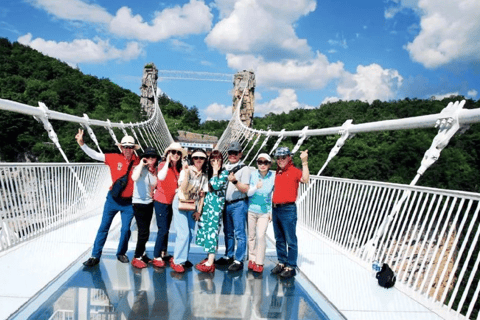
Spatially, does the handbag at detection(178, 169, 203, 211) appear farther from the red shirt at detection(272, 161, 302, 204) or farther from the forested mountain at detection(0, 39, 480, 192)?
the forested mountain at detection(0, 39, 480, 192)

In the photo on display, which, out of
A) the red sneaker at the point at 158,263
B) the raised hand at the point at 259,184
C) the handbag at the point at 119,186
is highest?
the raised hand at the point at 259,184

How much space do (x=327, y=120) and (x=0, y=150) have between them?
925 inches

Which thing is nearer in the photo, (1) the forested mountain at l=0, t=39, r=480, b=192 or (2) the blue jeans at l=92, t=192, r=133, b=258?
(2) the blue jeans at l=92, t=192, r=133, b=258

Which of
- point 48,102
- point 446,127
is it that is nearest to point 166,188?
point 446,127

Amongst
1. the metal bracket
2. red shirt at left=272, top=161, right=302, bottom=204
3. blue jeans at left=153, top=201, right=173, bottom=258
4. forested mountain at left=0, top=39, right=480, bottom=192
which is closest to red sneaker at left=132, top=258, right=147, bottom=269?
blue jeans at left=153, top=201, right=173, bottom=258

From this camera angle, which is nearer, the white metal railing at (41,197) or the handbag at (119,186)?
the handbag at (119,186)

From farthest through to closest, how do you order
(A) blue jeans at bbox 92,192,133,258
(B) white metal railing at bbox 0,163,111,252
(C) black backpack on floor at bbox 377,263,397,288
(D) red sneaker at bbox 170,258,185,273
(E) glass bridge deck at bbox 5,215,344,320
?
1. (B) white metal railing at bbox 0,163,111,252
2. (A) blue jeans at bbox 92,192,133,258
3. (D) red sneaker at bbox 170,258,185,273
4. (C) black backpack on floor at bbox 377,263,397,288
5. (E) glass bridge deck at bbox 5,215,344,320

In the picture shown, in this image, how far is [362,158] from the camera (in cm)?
2753

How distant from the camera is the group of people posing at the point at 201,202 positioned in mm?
2852

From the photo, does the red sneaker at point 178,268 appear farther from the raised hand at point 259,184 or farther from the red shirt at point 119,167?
the raised hand at point 259,184

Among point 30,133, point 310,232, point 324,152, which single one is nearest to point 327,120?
point 324,152

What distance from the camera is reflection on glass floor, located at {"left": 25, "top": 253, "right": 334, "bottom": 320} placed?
205 cm

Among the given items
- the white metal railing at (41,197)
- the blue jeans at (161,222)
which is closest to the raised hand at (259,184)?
the blue jeans at (161,222)

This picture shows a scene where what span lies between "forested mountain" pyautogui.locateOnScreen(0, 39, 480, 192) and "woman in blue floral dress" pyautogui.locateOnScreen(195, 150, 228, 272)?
1687 centimetres
